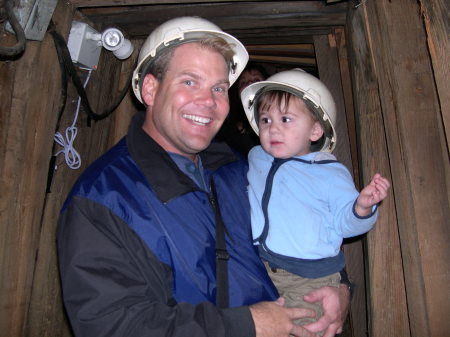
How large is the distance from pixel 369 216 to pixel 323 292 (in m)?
0.47

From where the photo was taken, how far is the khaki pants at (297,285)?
5.80 ft

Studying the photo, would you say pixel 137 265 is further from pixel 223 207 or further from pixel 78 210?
pixel 223 207

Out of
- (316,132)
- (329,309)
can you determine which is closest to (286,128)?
(316,132)

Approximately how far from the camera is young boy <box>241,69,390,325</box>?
179 centimetres

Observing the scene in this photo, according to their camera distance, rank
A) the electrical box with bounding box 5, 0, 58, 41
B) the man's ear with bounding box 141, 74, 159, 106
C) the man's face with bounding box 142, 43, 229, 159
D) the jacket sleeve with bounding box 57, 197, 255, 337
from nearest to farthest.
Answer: the jacket sleeve with bounding box 57, 197, 255, 337 < the electrical box with bounding box 5, 0, 58, 41 < the man's face with bounding box 142, 43, 229, 159 < the man's ear with bounding box 141, 74, 159, 106

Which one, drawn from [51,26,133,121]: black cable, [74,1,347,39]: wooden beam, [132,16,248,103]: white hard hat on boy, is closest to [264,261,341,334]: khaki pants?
[132,16,248,103]: white hard hat on boy

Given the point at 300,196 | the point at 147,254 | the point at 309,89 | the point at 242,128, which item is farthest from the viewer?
the point at 242,128

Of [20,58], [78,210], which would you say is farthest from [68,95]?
[78,210]

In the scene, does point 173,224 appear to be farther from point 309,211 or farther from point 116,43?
point 116,43

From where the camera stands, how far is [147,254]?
140 cm

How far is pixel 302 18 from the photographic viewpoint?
97.8 inches

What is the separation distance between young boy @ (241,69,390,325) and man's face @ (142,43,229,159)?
39 centimetres

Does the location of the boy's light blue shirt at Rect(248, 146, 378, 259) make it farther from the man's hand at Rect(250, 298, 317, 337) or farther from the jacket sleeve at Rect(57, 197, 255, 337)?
the jacket sleeve at Rect(57, 197, 255, 337)

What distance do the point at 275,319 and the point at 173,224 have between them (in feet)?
1.96
